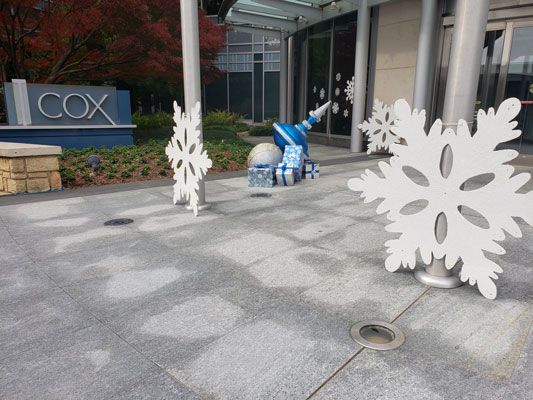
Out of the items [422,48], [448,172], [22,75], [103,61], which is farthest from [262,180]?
[22,75]

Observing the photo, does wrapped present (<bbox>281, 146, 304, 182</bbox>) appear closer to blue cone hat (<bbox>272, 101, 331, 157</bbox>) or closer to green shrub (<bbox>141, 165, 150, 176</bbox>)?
blue cone hat (<bbox>272, 101, 331, 157</bbox>)

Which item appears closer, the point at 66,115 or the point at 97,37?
the point at 66,115

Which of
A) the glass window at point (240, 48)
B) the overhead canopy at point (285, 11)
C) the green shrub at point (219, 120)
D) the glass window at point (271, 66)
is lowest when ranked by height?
the green shrub at point (219, 120)

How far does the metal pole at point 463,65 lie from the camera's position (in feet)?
9.86

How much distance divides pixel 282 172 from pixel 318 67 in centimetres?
970

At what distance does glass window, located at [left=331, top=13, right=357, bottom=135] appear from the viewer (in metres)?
13.9

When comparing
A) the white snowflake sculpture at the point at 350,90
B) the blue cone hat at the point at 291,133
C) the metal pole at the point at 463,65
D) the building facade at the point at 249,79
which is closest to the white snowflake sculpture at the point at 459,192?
the metal pole at the point at 463,65

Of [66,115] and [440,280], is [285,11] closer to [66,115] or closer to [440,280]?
[66,115]

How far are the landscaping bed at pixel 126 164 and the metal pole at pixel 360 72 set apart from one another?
391cm

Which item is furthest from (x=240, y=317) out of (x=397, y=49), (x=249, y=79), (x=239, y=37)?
(x=239, y=37)

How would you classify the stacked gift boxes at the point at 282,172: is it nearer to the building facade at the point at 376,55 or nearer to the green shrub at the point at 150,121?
the building facade at the point at 376,55

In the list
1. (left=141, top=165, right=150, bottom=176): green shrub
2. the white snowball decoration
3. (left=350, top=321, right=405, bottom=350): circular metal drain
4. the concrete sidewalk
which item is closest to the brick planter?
(left=141, top=165, right=150, bottom=176): green shrub

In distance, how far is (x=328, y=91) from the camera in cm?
1523

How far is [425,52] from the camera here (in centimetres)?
1055
